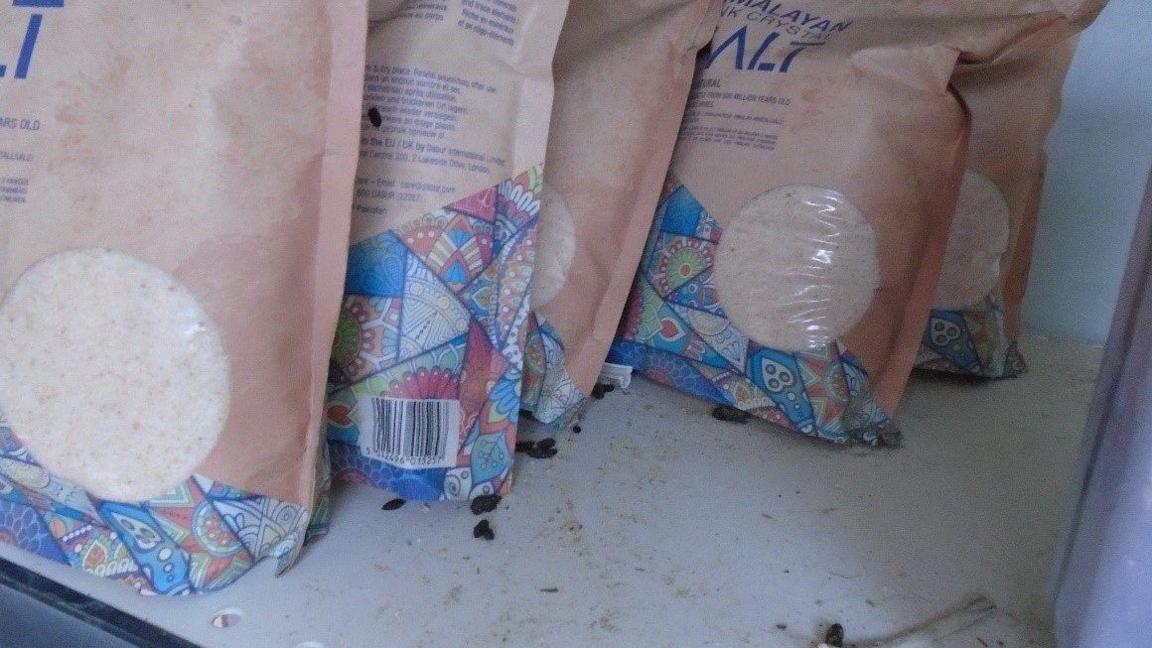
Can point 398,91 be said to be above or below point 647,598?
above

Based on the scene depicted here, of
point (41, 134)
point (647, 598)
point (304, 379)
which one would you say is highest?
point (41, 134)

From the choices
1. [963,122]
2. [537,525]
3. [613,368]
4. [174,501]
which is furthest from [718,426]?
[174,501]

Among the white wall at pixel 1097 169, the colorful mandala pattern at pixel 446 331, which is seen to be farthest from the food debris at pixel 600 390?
the white wall at pixel 1097 169

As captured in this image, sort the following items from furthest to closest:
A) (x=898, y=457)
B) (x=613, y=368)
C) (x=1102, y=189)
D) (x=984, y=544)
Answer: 1. (x=1102, y=189)
2. (x=613, y=368)
3. (x=898, y=457)
4. (x=984, y=544)

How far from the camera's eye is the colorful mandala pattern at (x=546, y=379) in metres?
0.70

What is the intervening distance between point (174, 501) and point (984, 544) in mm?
531

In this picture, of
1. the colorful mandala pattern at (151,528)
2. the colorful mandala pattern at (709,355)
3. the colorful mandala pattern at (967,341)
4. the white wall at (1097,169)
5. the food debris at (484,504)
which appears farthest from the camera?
the white wall at (1097,169)

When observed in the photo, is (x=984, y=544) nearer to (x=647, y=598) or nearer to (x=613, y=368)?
(x=647, y=598)

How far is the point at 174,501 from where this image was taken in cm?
48

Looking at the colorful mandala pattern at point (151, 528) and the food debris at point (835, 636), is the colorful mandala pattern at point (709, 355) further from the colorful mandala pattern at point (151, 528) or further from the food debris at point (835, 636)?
the colorful mandala pattern at point (151, 528)

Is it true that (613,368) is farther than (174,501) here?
Yes

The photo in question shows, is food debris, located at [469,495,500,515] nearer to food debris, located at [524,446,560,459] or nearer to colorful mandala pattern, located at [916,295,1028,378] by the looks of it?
food debris, located at [524,446,560,459]

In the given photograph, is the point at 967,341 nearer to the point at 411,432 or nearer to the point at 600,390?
the point at 600,390

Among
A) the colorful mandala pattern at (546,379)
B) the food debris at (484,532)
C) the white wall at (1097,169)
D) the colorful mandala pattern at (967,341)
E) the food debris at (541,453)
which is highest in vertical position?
the white wall at (1097,169)
